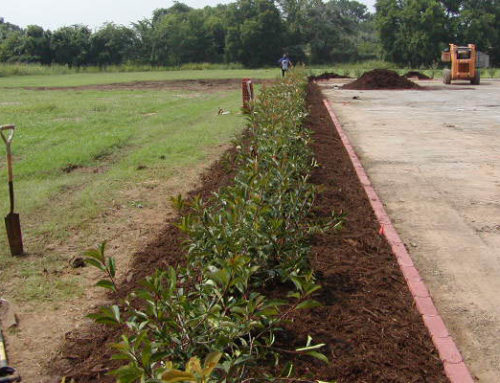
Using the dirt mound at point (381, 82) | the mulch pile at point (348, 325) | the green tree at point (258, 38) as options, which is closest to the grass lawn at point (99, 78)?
the dirt mound at point (381, 82)

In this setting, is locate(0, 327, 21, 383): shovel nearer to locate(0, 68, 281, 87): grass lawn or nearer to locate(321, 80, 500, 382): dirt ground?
locate(321, 80, 500, 382): dirt ground

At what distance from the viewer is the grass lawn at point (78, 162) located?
17.6ft

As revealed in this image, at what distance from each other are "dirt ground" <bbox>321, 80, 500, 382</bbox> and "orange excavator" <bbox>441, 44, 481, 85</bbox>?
15215 mm

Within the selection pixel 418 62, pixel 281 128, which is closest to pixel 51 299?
pixel 281 128

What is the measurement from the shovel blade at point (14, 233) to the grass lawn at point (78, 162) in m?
0.10

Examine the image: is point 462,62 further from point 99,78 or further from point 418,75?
point 99,78

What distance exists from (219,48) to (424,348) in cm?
9094

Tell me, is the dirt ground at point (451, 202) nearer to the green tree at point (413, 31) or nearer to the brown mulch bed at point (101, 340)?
the brown mulch bed at point (101, 340)

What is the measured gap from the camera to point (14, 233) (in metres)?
5.39

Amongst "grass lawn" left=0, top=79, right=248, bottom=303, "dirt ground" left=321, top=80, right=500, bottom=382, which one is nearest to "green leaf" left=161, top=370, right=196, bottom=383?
"dirt ground" left=321, top=80, right=500, bottom=382

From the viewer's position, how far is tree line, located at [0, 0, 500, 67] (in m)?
69.1

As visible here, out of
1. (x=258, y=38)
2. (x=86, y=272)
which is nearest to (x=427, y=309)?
(x=86, y=272)

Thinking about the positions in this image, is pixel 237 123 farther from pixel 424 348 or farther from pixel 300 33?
pixel 300 33

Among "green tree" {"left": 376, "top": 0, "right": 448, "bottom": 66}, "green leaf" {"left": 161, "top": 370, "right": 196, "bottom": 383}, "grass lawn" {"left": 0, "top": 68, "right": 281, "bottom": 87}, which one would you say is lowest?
"green leaf" {"left": 161, "top": 370, "right": 196, "bottom": 383}
